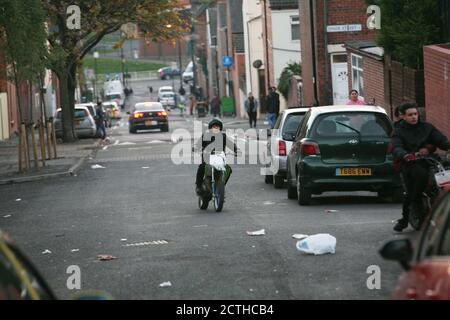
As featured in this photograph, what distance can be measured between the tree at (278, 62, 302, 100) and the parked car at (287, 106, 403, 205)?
139 ft

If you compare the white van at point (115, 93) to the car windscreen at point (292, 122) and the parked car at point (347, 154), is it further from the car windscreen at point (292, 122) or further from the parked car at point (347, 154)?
the parked car at point (347, 154)

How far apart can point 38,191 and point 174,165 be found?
6868mm

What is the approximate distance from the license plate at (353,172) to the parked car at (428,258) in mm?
11680

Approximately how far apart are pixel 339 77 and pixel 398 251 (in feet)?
133

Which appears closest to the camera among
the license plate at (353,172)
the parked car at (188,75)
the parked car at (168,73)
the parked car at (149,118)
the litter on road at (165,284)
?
the litter on road at (165,284)

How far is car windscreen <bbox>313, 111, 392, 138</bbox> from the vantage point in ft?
62.1

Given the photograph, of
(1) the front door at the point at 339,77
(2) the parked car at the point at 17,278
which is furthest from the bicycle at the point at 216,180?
(1) the front door at the point at 339,77

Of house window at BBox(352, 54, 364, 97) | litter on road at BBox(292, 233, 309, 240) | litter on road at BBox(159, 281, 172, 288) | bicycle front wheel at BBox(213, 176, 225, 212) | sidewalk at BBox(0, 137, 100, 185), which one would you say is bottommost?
sidewalk at BBox(0, 137, 100, 185)

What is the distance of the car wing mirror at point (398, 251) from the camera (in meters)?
6.80

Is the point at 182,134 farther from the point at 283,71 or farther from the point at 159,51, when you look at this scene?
the point at 159,51

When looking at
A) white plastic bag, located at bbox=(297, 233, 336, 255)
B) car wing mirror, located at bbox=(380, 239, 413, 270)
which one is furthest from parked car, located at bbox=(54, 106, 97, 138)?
car wing mirror, located at bbox=(380, 239, 413, 270)

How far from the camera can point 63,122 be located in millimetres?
47875

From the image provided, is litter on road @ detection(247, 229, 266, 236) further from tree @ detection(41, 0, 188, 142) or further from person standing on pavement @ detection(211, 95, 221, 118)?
person standing on pavement @ detection(211, 95, 221, 118)
